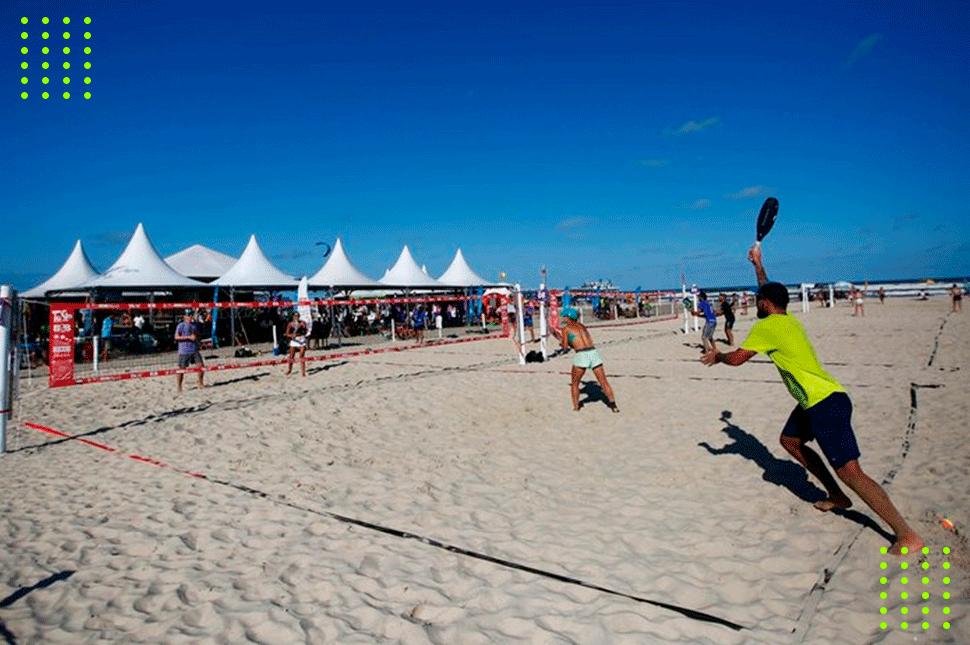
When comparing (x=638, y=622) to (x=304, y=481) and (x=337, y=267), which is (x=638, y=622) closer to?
(x=304, y=481)

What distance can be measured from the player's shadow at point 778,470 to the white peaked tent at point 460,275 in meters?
23.2

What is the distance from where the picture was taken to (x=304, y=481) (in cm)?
511

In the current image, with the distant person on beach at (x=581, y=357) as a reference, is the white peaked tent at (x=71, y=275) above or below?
above

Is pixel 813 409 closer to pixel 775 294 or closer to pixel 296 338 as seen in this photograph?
pixel 775 294

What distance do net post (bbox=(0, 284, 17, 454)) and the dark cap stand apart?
26.1 ft

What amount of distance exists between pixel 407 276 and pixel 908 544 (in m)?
24.6

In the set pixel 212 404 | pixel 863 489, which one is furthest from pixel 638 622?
pixel 212 404

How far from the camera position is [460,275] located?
2978cm

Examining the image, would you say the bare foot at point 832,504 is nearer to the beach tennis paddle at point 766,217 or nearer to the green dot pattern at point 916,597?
the green dot pattern at point 916,597

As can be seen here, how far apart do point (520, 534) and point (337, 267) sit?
842 inches

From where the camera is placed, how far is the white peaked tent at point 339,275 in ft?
75.1

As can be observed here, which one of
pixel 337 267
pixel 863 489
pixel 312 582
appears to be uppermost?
pixel 337 267

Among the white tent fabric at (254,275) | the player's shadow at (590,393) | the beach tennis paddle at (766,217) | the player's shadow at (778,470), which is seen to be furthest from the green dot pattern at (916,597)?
the white tent fabric at (254,275)

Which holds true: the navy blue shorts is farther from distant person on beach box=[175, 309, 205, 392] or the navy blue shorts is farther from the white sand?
distant person on beach box=[175, 309, 205, 392]
